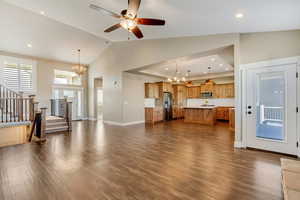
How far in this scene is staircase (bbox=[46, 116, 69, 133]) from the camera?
607 cm

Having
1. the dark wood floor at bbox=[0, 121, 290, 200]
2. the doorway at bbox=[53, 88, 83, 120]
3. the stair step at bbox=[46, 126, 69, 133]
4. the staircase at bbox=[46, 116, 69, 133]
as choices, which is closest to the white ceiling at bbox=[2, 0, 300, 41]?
the dark wood floor at bbox=[0, 121, 290, 200]

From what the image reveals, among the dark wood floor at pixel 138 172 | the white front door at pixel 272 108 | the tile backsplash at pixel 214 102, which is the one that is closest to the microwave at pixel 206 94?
the tile backsplash at pixel 214 102

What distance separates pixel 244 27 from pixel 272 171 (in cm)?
311

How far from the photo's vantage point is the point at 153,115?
838 cm

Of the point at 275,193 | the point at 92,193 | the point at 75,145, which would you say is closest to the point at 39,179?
the point at 92,193

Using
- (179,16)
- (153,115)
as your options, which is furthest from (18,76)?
(179,16)

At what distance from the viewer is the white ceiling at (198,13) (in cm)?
267

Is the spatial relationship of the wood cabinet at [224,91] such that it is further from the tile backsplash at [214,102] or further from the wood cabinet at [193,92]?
the wood cabinet at [193,92]

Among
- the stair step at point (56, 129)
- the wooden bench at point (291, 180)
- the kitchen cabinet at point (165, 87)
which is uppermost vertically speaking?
the kitchen cabinet at point (165, 87)

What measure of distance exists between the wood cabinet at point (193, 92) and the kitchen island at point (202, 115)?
2.54 m

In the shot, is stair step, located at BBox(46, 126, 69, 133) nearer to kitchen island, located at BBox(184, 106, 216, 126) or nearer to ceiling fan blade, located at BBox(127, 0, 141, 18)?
ceiling fan blade, located at BBox(127, 0, 141, 18)

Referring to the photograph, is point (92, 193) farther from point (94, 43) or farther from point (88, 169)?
point (94, 43)

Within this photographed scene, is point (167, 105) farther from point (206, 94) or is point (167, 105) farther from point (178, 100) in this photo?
point (206, 94)

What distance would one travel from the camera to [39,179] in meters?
2.37
